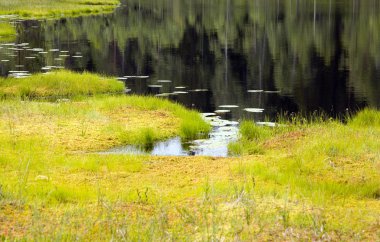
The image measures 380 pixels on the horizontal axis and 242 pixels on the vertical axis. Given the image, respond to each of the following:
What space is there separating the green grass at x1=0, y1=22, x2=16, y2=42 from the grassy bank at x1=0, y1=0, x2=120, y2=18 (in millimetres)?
20207

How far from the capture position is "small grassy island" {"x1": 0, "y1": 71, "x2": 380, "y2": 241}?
33.9 ft

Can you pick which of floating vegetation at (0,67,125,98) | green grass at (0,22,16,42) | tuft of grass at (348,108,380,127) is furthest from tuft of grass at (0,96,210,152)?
green grass at (0,22,16,42)

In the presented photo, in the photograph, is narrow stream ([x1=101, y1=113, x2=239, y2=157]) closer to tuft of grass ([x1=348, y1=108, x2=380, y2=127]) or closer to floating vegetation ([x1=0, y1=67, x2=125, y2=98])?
tuft of grass ([x1=348, y1=108, x2=380, y2=127])

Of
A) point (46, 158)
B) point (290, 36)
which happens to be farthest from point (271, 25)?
point (46, 158)

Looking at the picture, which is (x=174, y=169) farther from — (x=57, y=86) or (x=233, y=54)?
(x=233, y=54)

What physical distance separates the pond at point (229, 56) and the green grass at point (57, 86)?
2.55m

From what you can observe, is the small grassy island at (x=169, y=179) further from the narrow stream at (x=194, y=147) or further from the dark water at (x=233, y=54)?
the dark water at (x=233, y=54)

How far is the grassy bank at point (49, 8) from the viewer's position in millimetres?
90812

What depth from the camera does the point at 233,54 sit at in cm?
6306

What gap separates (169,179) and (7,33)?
53231mm

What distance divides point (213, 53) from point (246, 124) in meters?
40.5

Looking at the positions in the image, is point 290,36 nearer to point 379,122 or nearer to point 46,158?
point 379,122

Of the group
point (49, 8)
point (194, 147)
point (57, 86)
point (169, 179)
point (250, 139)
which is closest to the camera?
point (169, 179)

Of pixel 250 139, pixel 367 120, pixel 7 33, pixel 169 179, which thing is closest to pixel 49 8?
pixel 7 33
